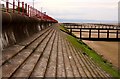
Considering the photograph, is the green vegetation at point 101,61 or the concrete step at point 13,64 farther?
the green vegetation at point 101,61

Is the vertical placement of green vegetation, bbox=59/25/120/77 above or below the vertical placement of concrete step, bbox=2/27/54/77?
below

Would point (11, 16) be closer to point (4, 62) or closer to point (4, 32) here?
point (4, 32)

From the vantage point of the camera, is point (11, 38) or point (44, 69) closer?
point (44, 69)

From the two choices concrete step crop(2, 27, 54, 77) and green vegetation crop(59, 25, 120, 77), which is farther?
green vegetation crop(59, 25, 120, 77)

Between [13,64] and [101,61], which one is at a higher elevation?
[13,64]

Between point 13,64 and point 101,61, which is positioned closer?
point 13,64

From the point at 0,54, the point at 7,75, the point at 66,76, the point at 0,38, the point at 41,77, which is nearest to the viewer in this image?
the point at 7,75

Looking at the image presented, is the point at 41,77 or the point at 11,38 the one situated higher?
the point at 11,38

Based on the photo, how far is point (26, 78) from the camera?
17.1 feet

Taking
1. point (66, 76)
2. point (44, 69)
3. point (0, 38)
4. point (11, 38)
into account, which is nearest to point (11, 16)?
point (11, 38)

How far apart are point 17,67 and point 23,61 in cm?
83

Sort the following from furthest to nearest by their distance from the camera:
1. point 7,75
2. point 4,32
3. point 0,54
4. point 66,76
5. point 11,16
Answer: point 11,16, point 4,32, point 0,54, point 66,76, point 7,75

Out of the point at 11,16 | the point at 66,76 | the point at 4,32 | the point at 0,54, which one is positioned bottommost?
the point at 66,76

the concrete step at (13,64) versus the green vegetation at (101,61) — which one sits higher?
the concrete step at (13,64)
